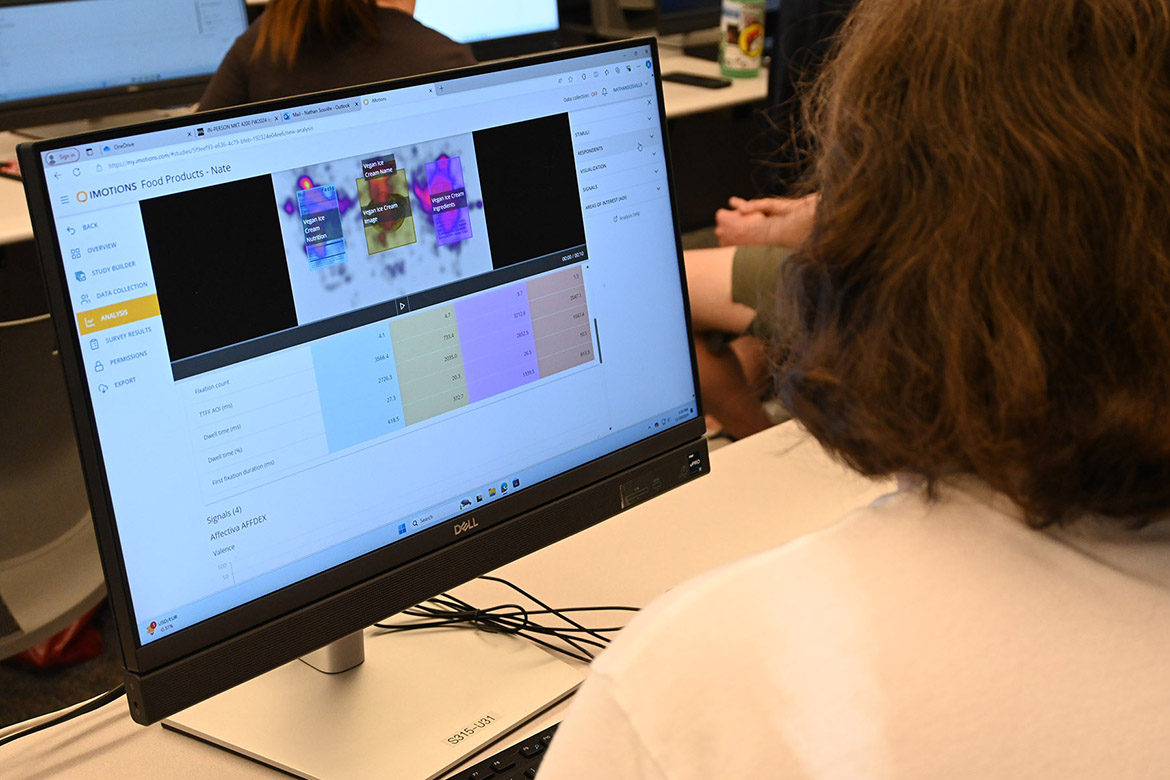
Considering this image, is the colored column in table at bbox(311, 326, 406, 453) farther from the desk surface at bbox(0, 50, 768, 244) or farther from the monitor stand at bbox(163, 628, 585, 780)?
the desk surface at bbox(0, 50, 768, 244)

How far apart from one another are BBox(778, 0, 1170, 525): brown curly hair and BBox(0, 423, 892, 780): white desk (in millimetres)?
303

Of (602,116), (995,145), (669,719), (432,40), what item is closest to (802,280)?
(995,145)

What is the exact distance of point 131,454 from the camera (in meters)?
0.64

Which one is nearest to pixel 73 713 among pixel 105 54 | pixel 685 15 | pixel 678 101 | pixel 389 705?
pixel 389 705

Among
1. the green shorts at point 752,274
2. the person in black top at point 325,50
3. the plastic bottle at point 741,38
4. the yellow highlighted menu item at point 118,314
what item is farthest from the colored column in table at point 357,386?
the plastic bottle at point 741,38

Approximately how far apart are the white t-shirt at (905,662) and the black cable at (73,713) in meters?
0.48

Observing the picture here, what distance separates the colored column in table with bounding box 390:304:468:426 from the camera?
2.45ft

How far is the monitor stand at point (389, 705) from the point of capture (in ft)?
2.52

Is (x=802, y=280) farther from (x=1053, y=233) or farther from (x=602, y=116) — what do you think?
(x=602, y=116)

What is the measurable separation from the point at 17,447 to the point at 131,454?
94 cm

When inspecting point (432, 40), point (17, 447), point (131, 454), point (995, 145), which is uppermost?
point (432, 40)

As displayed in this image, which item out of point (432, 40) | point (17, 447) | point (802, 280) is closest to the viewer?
point (802, 280)

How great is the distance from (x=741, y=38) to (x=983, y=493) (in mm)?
2543

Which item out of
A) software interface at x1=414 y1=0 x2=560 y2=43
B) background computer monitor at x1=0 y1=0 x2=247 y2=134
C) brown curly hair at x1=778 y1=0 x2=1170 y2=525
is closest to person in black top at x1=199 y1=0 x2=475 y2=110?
background computer monitor at x1=0 y1=0 x2=247 y2=134
